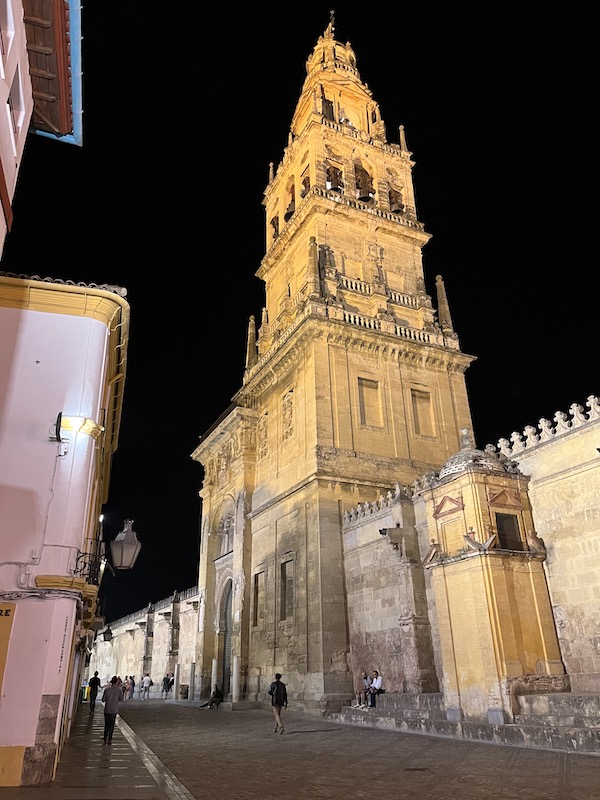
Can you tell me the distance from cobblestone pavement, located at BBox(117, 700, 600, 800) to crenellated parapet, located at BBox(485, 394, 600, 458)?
6826 millimetres

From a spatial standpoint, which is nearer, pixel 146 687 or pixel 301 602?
pixel 301 602

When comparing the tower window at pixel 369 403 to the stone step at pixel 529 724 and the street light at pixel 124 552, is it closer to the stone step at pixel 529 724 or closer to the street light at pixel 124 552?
the stone step at pixel 529 724

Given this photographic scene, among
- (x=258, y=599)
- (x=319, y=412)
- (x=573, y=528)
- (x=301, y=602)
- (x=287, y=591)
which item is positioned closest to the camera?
(x=573, y=528)

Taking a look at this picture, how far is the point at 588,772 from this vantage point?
26.1 feet

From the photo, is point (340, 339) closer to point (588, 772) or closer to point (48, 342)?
point (48, 342)

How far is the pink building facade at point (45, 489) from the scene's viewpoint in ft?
28.5

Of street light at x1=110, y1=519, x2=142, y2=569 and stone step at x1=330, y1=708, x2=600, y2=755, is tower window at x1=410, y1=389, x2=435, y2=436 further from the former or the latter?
street light at x1=110, y1=519, x2=142, y2=569

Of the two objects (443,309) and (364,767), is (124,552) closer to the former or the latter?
(364,767)

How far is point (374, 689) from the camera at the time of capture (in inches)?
642

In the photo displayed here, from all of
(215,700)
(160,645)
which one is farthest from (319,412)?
(160,645)

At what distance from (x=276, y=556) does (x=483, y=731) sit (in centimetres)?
1310

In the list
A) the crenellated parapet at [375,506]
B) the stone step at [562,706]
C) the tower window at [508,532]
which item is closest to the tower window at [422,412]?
the crenellated parapet at [375,506]

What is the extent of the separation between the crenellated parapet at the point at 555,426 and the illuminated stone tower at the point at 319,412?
311 inches

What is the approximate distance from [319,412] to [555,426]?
1014 cm
